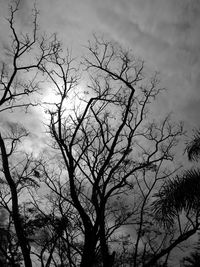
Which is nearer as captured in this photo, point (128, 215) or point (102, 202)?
point (102, 202)

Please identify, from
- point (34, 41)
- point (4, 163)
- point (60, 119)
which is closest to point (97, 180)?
point (60, 119)

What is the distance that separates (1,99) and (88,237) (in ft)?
19.8

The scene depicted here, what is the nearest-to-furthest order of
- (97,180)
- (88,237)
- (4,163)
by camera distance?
(4,163) < (88,237) < (97,180)

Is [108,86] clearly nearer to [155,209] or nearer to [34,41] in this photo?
[34,41]

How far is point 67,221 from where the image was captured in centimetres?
1434

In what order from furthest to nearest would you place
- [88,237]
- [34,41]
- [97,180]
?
[34,41] < [97,180] < [88,237]

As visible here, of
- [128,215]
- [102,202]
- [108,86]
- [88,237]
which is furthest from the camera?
[128,215]

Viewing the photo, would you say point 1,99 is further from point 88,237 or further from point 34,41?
Result: point 88,237

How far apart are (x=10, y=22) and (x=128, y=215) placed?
36.9 ft

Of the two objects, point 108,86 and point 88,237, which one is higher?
point 108,86

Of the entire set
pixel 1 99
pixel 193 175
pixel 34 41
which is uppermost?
pixel 34 41

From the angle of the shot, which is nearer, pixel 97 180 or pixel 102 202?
pixel 102 202

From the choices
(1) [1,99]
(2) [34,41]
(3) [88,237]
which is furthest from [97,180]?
(2) [34,41]

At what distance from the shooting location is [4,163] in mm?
8078
